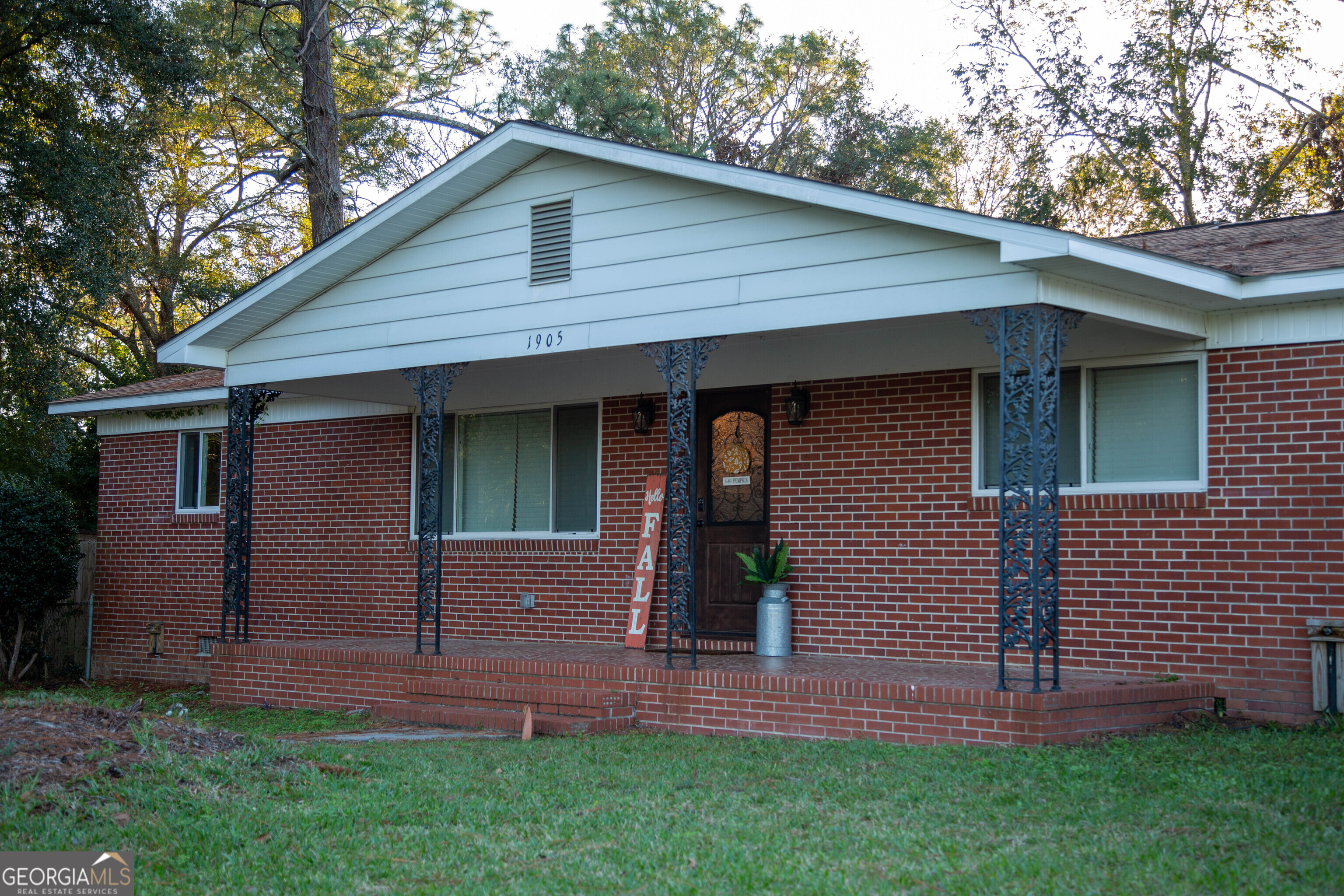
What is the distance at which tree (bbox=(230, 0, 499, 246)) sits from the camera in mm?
20016

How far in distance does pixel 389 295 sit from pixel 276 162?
769 inches

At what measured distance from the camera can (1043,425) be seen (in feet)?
24.6

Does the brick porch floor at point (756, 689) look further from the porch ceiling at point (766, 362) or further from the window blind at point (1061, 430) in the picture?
the porch ceiling at point (766, 362)

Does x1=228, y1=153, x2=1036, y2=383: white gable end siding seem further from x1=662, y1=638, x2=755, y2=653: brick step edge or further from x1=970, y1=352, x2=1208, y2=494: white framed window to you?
x1=662, y1=638, x2=755, y2=653: brick step edge

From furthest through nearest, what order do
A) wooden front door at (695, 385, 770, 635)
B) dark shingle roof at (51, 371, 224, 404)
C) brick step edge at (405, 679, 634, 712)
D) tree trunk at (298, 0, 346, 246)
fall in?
tree trunk at (298, 0, 346, 246) < dark shingle roof at (51, 371, 224, 404) < wooden front door at (695, 385, 770, 635) < brick step edge at (405, 679, 634, 712)

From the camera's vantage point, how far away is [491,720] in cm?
910

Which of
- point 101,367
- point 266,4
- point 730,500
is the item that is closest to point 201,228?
point 101,367

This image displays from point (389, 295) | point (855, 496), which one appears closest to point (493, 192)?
point (389, 295)

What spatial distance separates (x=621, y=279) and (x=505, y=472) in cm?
390

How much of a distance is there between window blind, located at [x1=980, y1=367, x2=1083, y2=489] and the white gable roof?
118cm

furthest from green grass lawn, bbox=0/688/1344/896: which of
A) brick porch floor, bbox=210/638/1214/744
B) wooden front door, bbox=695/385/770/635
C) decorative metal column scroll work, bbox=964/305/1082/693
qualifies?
wooden front door, bbox=695/385/770/635

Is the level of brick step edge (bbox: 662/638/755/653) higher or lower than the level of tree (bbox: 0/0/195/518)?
lower

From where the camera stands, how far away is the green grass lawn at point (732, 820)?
470cm

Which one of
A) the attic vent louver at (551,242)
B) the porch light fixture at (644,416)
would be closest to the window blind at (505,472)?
the porch light fixture at (644,416)
